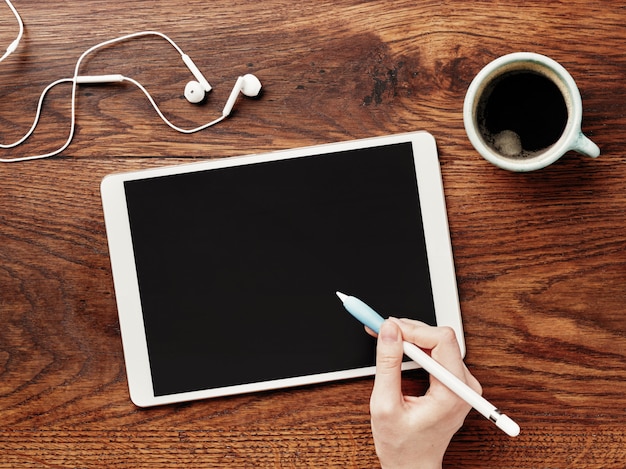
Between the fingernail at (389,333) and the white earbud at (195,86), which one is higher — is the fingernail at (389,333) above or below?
below

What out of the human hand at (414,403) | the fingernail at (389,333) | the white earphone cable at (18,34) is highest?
the white earphone cable at (18,34)

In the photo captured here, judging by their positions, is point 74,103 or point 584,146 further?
point 74,103

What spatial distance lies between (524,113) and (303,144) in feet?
0.77

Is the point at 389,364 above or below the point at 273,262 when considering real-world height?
below

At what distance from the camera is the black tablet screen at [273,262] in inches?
27.7

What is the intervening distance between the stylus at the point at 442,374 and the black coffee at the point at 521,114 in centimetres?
22

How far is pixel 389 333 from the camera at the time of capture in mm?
644

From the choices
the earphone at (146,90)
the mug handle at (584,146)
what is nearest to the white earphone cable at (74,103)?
the earphone at (146,90)

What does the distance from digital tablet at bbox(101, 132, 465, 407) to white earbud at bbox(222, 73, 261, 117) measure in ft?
0.21

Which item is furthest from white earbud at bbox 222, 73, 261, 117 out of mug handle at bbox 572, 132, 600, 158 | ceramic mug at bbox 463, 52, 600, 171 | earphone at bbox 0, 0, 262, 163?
mug handle at bbox 572, 132, 600, 158

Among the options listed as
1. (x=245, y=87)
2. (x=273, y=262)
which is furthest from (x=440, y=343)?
(x=245, y=87)

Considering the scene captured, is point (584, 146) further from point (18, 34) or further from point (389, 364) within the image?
point (18, 34)

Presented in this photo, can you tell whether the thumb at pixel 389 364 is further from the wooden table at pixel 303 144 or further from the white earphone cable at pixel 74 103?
the white earphone cable at pixel 74 103

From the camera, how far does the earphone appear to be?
700 millimetres
